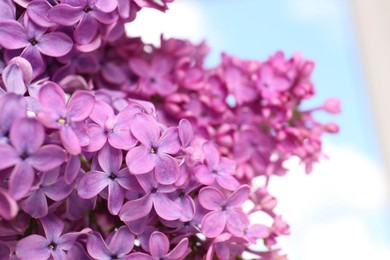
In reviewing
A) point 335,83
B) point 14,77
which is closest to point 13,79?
point 14,77

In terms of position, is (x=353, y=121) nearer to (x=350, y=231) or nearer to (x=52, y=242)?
(x=350, y=231)

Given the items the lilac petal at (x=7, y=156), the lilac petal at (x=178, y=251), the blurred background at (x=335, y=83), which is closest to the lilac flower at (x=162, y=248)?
the lilac petal at (x=178, y=251)

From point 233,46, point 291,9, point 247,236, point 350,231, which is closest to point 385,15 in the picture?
point 291,9

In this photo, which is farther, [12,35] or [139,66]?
[139,66]

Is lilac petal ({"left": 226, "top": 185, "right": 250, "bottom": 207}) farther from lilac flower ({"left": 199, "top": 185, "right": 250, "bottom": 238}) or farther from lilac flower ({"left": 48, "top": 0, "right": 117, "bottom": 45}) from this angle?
lilac flower ({"left": 48, "top": 0, "right": 117, "bottom": 45})

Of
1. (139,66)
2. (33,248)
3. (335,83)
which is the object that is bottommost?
(33,248)

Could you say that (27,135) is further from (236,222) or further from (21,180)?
(236,222)

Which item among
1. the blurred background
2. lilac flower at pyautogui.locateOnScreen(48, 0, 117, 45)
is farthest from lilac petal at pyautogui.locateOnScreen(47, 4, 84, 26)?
the blurred background
